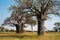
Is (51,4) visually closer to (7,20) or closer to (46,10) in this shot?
(46,10)

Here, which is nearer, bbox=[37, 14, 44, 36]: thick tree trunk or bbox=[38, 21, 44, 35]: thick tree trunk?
bbox=[37, 14, 44, 36]: thick tree trunk

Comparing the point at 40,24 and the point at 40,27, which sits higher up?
the point at 40,24

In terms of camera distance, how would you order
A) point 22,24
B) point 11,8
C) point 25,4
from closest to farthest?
point 25,4 → point 11,8 → point 22,24

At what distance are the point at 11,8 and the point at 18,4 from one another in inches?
98.2

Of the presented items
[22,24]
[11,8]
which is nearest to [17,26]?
[22,24]

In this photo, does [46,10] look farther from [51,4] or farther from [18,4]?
[18,4]

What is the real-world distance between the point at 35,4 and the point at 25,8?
1822 mm

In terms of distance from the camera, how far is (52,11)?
1288 inches

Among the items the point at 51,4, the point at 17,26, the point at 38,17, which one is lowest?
the point at 17,26

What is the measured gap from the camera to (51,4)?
104 ft

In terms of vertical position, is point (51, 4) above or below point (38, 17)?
above

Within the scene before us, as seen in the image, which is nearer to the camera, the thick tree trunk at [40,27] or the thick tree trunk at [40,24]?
the thick tree trunk at [40,24]

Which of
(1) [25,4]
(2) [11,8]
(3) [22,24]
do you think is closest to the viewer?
(1) [25,4]

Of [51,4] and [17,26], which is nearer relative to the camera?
[51,4]
